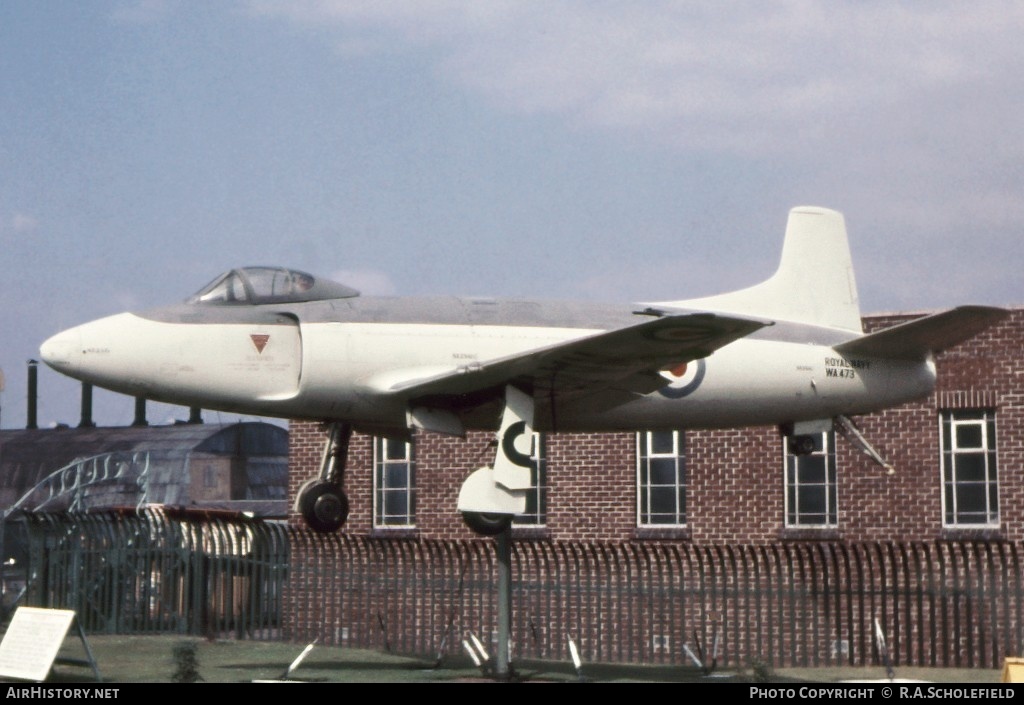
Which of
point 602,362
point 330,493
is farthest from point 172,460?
point 602,362

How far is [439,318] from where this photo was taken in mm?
14953

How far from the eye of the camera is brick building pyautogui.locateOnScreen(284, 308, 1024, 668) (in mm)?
19125

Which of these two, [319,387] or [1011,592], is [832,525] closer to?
[1011,592]

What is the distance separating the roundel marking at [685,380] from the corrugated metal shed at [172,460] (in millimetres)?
35771

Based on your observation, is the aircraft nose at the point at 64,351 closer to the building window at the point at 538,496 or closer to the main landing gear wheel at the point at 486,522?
the main landing gear wheel at the point at 486,522

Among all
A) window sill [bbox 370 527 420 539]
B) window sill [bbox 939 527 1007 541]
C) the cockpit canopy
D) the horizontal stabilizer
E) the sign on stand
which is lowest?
the sign on stand

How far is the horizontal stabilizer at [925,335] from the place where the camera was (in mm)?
14867

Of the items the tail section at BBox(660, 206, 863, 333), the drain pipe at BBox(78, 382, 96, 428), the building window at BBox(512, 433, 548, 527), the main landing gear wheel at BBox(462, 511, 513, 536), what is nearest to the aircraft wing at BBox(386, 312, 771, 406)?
the main landing gear wheel at BBox(462, 511, 513, 536)

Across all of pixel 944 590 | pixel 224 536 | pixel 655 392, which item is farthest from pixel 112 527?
pixel 944 590

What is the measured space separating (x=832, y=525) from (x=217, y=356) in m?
14.1

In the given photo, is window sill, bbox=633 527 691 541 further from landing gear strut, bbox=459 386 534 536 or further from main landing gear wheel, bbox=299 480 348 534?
main landing gear wheel, bbox=299 480 348 534

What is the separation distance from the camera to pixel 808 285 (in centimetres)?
1738

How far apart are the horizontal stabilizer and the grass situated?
158 inches

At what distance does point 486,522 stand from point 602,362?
236cm
